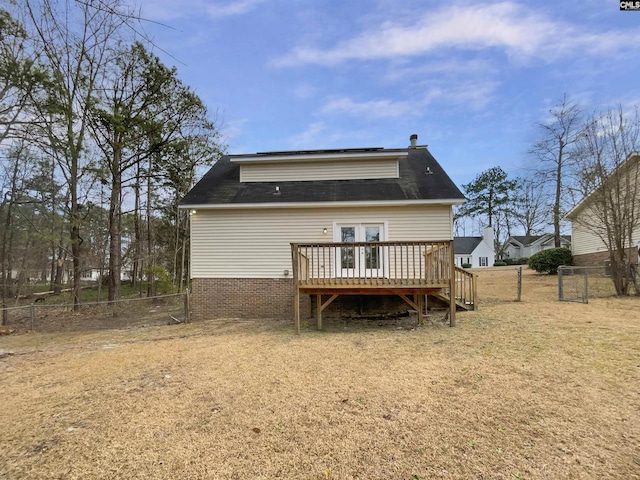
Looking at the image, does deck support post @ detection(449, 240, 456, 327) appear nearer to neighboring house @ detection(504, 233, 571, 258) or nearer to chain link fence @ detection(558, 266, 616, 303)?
chain link fence @ detection(558, 266, 616, 303)

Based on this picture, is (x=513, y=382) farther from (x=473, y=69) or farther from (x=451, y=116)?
(x=451, y=116)

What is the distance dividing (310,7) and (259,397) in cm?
479

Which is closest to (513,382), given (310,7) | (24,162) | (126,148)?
(310,7)

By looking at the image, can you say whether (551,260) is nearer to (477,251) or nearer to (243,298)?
(243,298)

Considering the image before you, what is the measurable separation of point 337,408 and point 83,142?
14.4 metres

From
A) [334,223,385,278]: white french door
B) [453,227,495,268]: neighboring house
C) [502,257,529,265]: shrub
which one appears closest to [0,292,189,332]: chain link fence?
[334,223,385,278]: white french door

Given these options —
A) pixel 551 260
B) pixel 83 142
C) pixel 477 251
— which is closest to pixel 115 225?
pixel 83 142

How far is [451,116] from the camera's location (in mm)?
17406

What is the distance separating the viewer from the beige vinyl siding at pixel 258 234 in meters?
9.77

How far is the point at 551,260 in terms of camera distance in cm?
1798

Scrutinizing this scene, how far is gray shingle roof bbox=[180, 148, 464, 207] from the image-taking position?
31.5ft

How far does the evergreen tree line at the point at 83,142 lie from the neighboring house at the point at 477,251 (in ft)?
113

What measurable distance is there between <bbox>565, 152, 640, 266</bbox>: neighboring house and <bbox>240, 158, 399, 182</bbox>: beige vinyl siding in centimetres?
813

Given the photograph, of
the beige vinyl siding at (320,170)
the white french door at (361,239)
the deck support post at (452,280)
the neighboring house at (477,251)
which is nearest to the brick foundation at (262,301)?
the white french door at (361,239)
